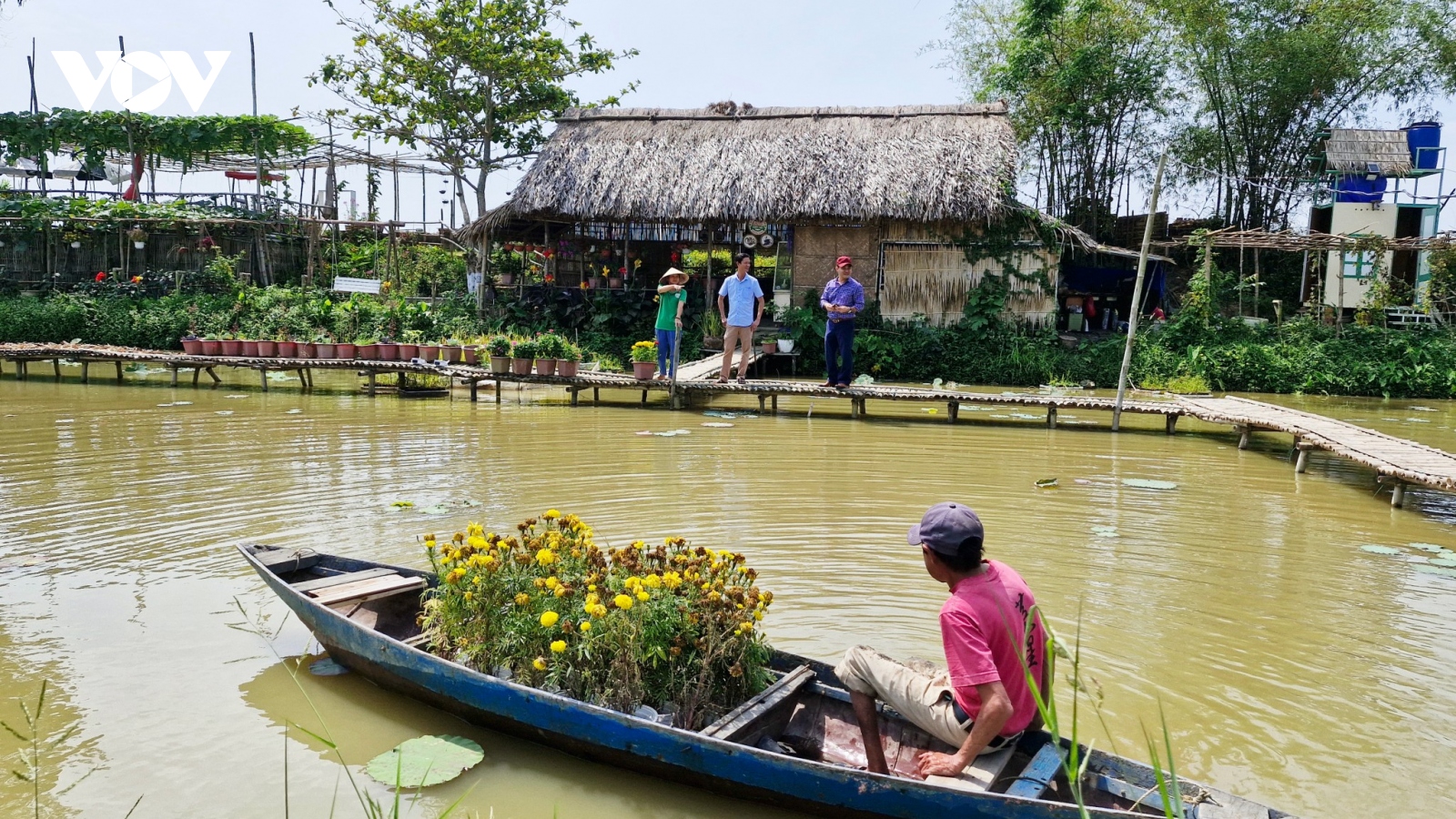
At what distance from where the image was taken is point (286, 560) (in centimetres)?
510

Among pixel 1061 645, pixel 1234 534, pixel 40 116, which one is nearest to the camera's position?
pixel 1061 645

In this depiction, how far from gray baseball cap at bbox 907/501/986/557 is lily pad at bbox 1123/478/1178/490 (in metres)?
6.27

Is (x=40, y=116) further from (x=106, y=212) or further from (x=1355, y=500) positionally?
(x=1355, y=500)

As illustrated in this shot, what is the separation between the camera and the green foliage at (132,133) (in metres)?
23.2

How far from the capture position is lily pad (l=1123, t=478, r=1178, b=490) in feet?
28.7

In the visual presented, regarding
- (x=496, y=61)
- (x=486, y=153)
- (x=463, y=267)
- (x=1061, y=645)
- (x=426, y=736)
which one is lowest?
(x=426, y=736)

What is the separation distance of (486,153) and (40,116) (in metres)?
11.8

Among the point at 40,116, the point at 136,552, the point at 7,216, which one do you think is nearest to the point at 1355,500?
the point at 136,552

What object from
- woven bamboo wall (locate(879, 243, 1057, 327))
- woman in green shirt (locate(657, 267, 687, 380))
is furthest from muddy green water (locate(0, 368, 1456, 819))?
woven bamboo wall (locate(879, 243, 1057, 327))

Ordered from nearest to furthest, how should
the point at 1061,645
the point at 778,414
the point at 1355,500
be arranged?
1. the point at 1061,645
2. the point at 1355,500
3. the point at 778,414

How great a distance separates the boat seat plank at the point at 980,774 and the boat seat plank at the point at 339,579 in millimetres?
3104

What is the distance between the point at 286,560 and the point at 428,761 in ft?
5.95

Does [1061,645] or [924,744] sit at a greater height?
[1061,645]

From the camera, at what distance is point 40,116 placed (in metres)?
23.3
